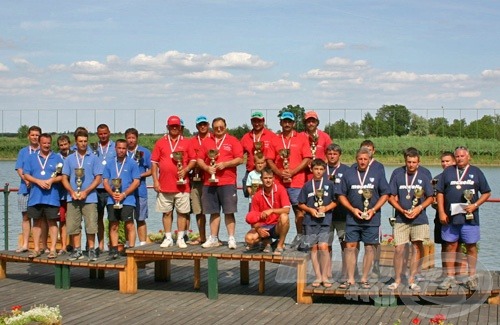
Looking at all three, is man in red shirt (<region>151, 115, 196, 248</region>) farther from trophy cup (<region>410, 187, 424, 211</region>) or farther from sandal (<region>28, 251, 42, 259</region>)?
trophy cup (<region>410, 187, 424, 211</region>)

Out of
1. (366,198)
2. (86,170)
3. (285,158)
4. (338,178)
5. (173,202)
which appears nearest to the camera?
(366,198)

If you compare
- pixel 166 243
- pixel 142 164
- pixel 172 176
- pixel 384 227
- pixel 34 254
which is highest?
pixel 142 164

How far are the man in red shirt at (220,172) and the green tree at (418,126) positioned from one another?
28.7m

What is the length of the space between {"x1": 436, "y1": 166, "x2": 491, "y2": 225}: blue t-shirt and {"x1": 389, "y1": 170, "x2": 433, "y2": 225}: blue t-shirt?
0.83ft

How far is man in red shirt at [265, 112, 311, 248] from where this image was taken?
9.35 metres

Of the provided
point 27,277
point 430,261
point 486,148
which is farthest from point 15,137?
point 430,261

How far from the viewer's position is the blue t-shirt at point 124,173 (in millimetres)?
9703

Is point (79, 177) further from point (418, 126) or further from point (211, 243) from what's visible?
point (418, 126)

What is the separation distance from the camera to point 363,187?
28.0ft

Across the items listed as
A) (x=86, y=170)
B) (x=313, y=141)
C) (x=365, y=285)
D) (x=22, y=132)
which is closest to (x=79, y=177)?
(x=86, y=170)

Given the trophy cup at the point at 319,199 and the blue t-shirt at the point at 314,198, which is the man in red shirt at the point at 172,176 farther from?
the trophy cup at the point at 319,199

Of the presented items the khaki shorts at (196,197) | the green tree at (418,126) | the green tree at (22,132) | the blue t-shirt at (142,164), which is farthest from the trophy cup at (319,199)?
the green tree at (22,132)

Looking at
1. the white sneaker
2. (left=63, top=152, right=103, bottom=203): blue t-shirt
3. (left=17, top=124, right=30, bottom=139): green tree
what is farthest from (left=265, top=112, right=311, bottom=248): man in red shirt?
(left=17, top=124, right=30, bottom=139): green tree

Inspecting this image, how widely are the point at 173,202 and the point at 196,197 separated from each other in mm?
278
